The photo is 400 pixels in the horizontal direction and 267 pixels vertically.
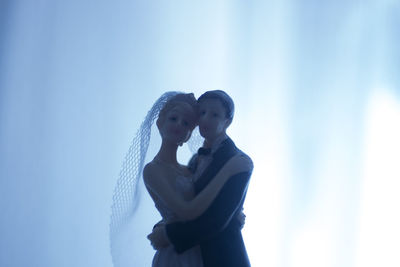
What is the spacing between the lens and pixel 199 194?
109 centimetres

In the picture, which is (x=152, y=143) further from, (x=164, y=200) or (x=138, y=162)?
(x=164, y=200)

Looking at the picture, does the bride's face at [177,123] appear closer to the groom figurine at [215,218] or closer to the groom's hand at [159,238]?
the groom figurine at [215,218]

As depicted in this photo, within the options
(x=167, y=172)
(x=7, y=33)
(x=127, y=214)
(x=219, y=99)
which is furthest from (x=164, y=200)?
(x=7, y=33)

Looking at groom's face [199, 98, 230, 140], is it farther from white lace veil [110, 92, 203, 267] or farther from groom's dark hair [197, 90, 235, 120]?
white lace veil [110, 92, 203, 267]

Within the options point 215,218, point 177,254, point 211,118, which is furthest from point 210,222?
point 211,118

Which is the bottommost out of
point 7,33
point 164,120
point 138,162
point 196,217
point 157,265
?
point 157,265

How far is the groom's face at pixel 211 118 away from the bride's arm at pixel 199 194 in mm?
107

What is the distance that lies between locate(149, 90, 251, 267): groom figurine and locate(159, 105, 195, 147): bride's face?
42 millimetres

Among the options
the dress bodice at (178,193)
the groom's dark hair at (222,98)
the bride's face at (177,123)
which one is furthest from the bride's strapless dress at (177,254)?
the groom's dark hair at (222,98)

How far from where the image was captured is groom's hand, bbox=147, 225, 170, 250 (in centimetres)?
110

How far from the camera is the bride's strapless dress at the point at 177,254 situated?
43.6 inches

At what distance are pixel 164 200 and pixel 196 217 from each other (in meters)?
0.09

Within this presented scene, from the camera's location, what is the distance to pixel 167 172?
1.16 metres

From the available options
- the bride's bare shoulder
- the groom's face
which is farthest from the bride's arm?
the groom's face
